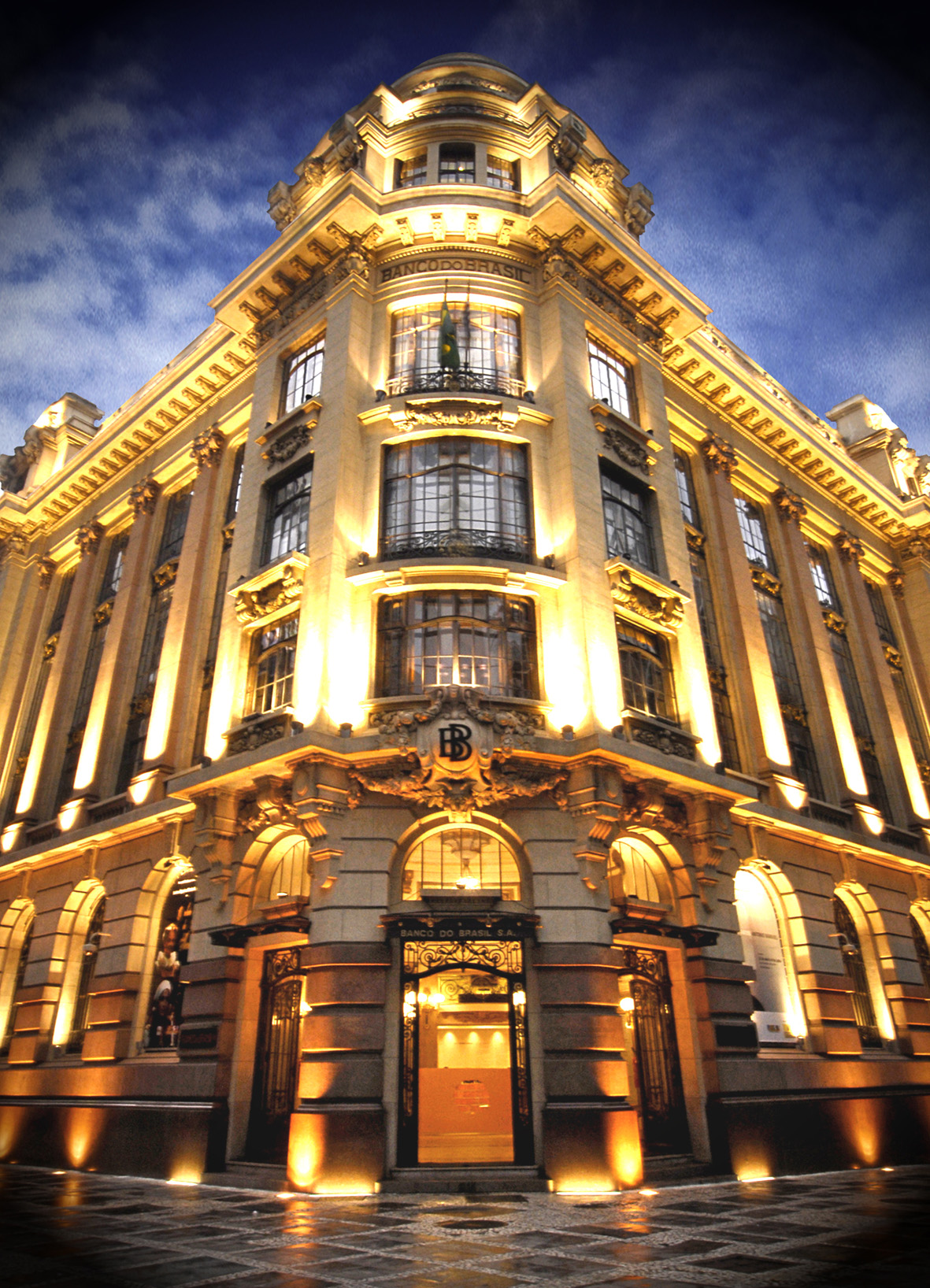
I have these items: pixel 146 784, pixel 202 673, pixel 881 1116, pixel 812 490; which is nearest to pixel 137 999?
pixel 146 784

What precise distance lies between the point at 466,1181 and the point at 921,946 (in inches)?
815

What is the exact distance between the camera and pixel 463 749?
1755 cm

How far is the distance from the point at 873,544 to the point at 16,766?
37.2 m

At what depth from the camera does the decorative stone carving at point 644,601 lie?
22.0m

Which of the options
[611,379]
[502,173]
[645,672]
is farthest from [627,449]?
[502,173]

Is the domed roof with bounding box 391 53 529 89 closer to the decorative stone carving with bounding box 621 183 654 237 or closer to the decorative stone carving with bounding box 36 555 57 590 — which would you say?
the decorative stone carving with bounding box 621 183 654 237

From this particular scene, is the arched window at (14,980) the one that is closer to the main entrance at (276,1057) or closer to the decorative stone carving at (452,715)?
the main entrance at (276,1057)

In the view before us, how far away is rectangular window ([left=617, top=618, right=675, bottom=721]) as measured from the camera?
21.8 metres

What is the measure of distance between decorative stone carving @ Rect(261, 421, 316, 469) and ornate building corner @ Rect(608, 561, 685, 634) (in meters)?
9.34

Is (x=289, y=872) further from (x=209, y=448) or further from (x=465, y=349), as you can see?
(x=209, y=448)

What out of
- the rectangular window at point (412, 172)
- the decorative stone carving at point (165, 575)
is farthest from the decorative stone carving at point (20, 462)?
the rectangular window at point (412, 172)

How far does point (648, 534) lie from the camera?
81.9ft

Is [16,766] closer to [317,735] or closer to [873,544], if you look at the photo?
[317,735]

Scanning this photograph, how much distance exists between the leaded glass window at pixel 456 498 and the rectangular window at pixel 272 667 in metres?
3.37
